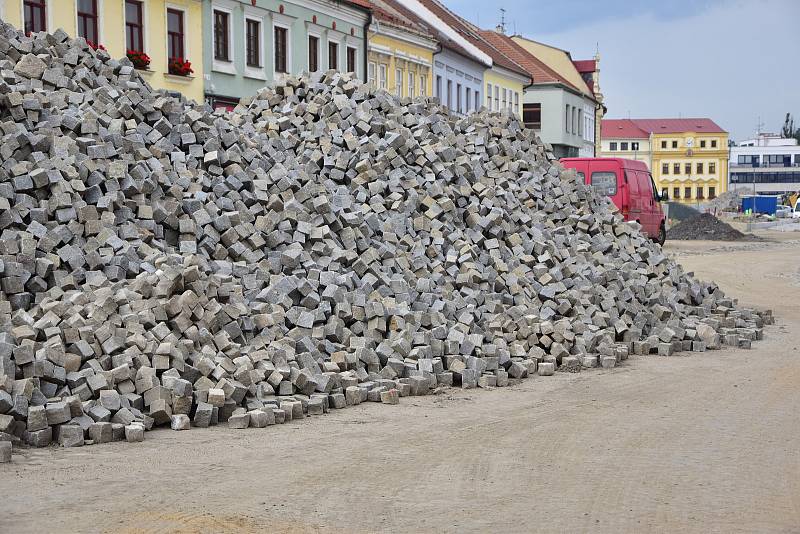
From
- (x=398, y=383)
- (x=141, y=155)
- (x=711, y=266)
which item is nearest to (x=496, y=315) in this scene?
(x=398, y=383)

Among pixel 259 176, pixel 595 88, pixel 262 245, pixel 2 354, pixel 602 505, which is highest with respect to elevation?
pixel 595 88

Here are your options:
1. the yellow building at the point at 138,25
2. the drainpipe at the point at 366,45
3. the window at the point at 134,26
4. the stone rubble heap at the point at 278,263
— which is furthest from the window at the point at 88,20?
the drainpipe at the point at 366,45

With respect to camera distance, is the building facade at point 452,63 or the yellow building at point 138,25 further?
the building facade at point 452,63

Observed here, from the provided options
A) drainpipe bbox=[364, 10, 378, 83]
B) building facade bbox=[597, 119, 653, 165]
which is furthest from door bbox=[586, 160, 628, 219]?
building facade bbox=[597, 119, 653, 165]

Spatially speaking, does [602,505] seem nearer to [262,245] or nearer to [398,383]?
[398,383]

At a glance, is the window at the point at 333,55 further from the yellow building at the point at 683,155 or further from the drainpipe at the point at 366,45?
the yellow building at the point at 683,155

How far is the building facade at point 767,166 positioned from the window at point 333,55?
112m

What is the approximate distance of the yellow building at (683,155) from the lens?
415 ft

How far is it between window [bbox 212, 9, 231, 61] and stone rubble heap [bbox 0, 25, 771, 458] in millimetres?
14876

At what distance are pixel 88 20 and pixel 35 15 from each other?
5.14 feet

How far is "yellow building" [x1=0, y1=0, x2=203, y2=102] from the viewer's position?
24.2 metres

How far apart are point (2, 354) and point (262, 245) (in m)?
3.62

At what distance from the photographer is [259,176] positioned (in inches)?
492

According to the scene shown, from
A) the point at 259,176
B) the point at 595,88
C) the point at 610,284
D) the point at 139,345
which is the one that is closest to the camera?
the point at 139,345
